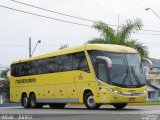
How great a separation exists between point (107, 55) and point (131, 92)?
208 centimetres

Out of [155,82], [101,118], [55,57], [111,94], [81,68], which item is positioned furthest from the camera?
[155,82]

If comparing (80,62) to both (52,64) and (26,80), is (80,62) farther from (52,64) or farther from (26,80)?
(26,80)

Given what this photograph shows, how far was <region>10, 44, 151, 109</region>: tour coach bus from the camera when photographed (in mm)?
22719

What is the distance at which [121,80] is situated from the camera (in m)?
22.7

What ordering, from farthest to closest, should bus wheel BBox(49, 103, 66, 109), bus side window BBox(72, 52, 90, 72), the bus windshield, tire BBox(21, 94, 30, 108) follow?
tire BBox(21, 94, 30, 108)
bus wheel BBox(49, 103, 66, 109)
bus side window BBox(72, 52, 90, 72)
the bus windshield

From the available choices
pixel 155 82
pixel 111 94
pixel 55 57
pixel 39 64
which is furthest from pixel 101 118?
pixel 155 82

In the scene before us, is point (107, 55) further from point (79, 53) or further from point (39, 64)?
point (39, 64)

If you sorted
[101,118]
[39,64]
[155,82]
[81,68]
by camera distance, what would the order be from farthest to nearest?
[155,82], [39,64], [81,68], [101,118]

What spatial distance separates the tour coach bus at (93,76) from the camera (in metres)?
22.7

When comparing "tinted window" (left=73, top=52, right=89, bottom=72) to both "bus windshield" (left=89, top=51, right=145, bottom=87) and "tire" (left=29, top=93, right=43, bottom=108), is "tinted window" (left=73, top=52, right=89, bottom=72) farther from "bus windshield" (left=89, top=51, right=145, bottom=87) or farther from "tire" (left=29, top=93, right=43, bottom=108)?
"tire" (left=29, top=93, right=43, bottom=108)

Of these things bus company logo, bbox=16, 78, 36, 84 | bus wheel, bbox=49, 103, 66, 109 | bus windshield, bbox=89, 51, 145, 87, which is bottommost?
bus wheel, bbox=49, 103, 66, 109

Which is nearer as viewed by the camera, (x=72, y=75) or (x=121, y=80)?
(x=121, y=80)

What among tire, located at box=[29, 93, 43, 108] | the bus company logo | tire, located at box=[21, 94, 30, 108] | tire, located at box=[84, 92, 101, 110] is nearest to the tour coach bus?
tire, located at box=[84, 92, 101, 110]

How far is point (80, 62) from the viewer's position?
24.2 meters
